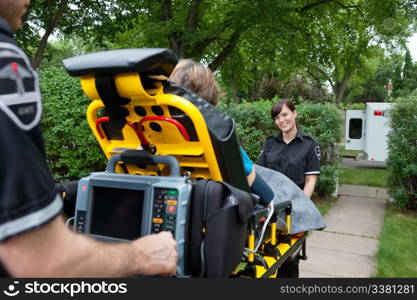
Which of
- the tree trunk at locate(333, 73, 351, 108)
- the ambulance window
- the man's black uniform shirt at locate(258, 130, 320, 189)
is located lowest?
the man's black uniform shirt at locate(258, 130, 320, 189)

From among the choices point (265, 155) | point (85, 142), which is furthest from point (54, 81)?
point (265, 155)

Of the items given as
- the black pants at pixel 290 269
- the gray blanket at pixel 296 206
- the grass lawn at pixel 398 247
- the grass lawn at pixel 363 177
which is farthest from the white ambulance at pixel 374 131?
the gray blanket at pixel 296 206

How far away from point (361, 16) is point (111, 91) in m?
14.2

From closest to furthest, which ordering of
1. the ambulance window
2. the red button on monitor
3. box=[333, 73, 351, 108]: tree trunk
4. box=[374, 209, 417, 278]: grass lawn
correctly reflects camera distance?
1. the red button on monitor
2. box=[374, 209, 417, 278]: grass lawn
3. the ambulance window
4. box=[333, 73, 351, 108]: tree trunk

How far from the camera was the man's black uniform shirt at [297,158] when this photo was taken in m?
3.71

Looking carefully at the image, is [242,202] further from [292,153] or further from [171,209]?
[292,153]

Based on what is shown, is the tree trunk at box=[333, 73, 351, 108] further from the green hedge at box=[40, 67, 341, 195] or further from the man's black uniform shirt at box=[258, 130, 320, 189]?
the man's black uniform shirt at box=[258, 130, 320, 189]

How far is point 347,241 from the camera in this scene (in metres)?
5.68

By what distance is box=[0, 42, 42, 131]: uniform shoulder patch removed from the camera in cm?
90

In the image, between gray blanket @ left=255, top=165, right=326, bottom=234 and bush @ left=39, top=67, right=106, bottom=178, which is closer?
gray blanket @ left=255, top=165, right=326, bottom=234

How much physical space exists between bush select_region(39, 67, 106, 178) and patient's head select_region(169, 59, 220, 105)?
3724 mm

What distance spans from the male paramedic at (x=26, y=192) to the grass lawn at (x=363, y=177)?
9399 mm

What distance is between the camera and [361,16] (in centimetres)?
1397

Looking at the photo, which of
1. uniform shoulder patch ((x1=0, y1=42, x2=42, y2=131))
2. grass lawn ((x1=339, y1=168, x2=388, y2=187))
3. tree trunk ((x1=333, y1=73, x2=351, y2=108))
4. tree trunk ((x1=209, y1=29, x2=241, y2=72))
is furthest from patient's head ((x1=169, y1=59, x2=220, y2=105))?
tree trunk ((x1=333, y1=73, x2=351, y2=108))
